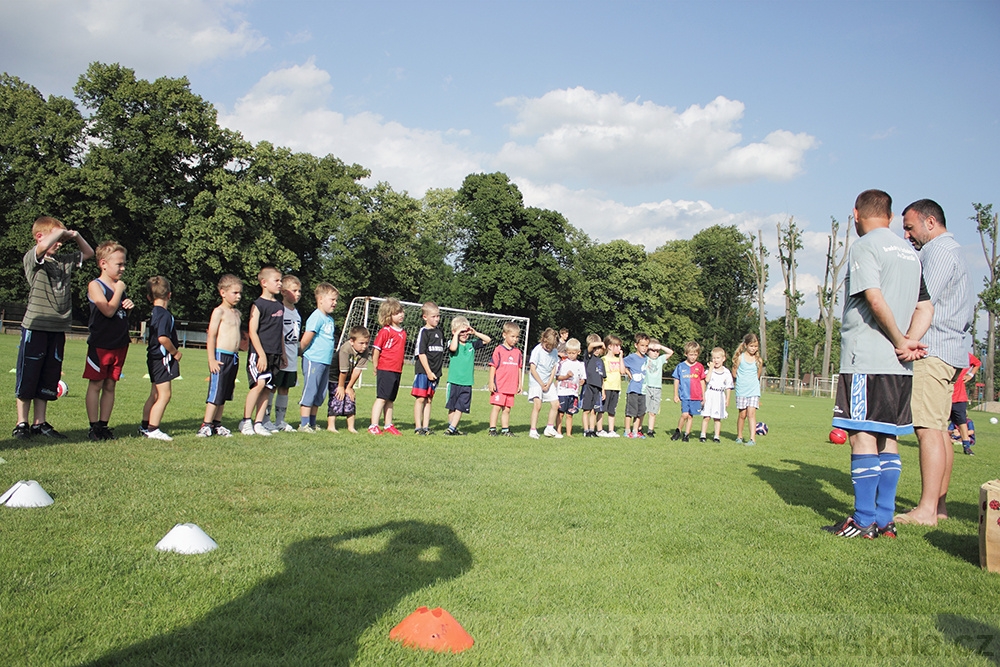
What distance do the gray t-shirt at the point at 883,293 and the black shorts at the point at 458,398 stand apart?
20.8 feet

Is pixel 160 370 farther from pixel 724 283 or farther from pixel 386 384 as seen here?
pixel 724 283

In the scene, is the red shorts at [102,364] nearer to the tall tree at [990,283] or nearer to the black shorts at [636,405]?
the black shorts at [636,405]

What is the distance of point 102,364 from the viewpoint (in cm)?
703

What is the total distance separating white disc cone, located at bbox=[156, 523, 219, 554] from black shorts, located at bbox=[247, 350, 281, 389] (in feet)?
15.5

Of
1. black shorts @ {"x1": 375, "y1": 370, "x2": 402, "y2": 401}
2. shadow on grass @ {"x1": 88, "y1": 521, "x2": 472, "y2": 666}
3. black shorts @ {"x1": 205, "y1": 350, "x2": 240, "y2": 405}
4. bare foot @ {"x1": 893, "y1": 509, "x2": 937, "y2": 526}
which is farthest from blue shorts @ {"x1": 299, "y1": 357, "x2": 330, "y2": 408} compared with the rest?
bare foot @ {"x1": 893, "y1": 509, "x2": 937, "y2": 526}

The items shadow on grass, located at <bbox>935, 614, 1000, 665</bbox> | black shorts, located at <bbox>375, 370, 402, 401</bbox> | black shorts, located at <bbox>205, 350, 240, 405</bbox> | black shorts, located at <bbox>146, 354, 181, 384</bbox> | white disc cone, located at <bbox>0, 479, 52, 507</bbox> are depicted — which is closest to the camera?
shadow on grass, located at <bbox>935, 614, 1000, 665</bbox>

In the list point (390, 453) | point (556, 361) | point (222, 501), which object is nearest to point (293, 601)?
point (222, 501)

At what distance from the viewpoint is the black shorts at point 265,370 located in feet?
Result: 27.2

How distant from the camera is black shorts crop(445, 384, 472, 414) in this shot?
10.7 m

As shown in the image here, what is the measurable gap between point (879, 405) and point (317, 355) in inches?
256

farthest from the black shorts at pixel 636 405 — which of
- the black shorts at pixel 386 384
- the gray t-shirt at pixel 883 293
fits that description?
the gray t-shirt at pixel 883 293

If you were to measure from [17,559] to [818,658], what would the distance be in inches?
138

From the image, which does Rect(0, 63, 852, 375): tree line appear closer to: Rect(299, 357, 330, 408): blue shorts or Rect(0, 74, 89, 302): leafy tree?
Rect(0, 74, 89, 302): leafy tree

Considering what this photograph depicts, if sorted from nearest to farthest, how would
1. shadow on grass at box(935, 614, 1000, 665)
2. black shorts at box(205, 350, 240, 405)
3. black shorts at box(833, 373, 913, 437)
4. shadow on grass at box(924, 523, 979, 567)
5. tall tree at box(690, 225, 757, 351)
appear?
shadow on grass at box(935, 614, 1000, 665)
shadow on grass at box(924, 523, 979, 567)
black shorts at box(833, 373, 913, 437)
black shorts at box(205, 350, 240, 405)
tall tree at box(690, 225, 757, 351)
